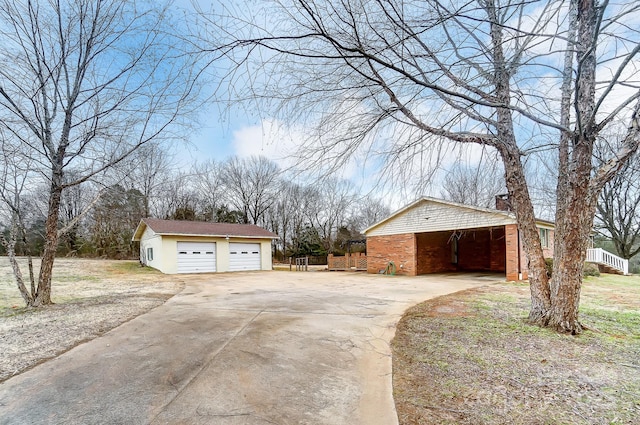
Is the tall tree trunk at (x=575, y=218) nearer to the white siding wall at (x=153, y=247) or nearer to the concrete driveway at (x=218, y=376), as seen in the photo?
the concrete driveway at (x=218, y=376)

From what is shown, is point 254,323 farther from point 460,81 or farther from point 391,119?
point 460,81

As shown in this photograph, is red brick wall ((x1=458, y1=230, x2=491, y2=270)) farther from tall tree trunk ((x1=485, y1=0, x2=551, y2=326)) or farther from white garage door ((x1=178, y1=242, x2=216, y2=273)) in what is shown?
white garage door ((x1=178, y1=242, x2=216, y2=273))

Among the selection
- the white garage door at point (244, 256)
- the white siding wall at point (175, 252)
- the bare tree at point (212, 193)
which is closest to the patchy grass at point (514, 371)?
the white siding wall at point (175, 252)

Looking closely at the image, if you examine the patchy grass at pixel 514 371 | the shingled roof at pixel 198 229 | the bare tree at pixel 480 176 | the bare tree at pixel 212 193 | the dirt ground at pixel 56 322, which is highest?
the bare tree at pixel 212 193

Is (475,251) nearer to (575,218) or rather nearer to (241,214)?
(575,218)

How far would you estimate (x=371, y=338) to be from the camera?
4512 mm

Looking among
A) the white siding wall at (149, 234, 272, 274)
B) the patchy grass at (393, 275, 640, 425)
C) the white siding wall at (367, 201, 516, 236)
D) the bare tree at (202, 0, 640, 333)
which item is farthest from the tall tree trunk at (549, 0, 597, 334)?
the white siding wall at (149, 234, 272, 274)

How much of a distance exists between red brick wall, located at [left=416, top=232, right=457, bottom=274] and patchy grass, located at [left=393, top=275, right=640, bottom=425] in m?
10.2

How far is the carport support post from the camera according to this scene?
39.8ft

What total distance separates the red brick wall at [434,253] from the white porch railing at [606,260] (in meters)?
6.42

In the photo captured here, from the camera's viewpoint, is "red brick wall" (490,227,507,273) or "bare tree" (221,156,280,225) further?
"bare tree" (221,156,280,225)

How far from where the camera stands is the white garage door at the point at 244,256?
62.9 ft

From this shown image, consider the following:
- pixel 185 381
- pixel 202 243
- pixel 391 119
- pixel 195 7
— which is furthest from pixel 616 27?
pixel 202 243

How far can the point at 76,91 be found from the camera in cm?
662
